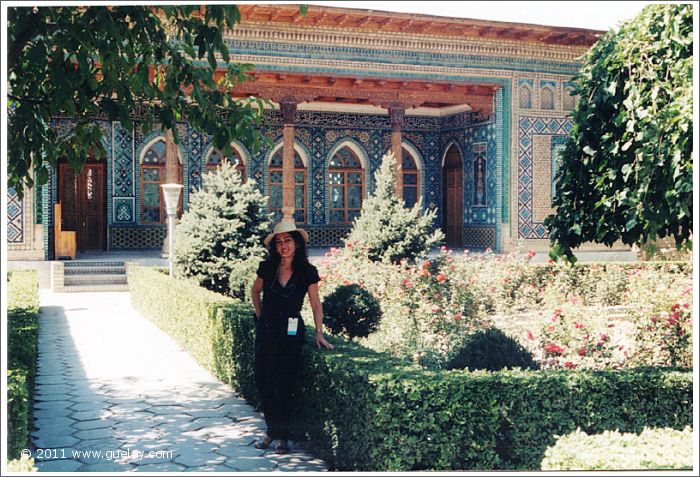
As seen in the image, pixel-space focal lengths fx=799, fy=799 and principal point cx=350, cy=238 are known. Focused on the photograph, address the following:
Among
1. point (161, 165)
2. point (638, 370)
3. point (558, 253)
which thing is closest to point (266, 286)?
point (558, 253)

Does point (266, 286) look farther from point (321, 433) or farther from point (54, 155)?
point (54, 155)

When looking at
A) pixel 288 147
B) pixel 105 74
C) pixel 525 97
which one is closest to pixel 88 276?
pixel 288 147

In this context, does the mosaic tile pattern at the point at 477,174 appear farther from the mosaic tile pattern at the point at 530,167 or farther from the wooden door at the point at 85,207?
the wooden door at the point at 85,207

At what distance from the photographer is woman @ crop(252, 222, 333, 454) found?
5082mm

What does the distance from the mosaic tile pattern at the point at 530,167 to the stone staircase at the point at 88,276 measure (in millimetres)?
9307

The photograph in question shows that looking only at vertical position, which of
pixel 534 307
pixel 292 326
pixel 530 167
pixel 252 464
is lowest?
pixel 252 464

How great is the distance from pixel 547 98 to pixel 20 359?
16.2 metres

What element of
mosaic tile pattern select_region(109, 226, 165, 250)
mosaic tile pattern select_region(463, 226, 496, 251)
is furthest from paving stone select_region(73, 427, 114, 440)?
mosaic tile pattern select_region(463, 226, 496, 251)

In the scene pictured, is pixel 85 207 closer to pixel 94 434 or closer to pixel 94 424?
pixel 94 424

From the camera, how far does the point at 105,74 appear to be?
5418 mm

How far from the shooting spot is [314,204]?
21422mm

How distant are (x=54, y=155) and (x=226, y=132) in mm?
1452

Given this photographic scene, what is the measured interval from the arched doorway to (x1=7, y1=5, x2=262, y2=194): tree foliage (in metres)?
16.1

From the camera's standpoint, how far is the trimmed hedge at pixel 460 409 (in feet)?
14.1
